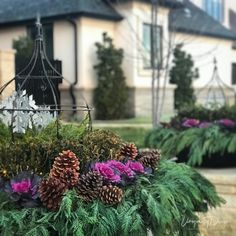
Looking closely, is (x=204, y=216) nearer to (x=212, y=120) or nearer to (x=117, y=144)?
(x=117, y=144)

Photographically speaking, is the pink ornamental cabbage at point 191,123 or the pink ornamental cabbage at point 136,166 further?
the pink ornamental cabbage at point 191,123

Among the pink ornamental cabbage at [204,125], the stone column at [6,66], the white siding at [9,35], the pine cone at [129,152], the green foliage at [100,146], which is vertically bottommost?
the pink ornamental cabbage at [204,125]

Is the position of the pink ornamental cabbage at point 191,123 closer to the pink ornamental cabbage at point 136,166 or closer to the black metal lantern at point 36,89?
the black metal lantern at point 36,89

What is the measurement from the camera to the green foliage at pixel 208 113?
7847 mm

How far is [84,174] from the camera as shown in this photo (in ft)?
11.3

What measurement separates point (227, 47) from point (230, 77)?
6.09 ft

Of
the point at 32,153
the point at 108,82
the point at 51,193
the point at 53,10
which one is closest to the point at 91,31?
the point at 53,10

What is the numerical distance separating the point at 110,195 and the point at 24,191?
1.73 feet

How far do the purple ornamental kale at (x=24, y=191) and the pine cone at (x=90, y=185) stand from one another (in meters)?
0.27

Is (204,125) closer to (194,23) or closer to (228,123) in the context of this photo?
(228,123)

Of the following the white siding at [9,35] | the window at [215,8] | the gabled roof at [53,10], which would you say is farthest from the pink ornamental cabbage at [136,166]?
the window at [215,8]

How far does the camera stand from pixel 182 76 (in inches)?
887

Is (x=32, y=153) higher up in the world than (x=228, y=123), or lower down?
higher up

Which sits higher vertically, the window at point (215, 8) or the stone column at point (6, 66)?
the window at point (215, 8)
